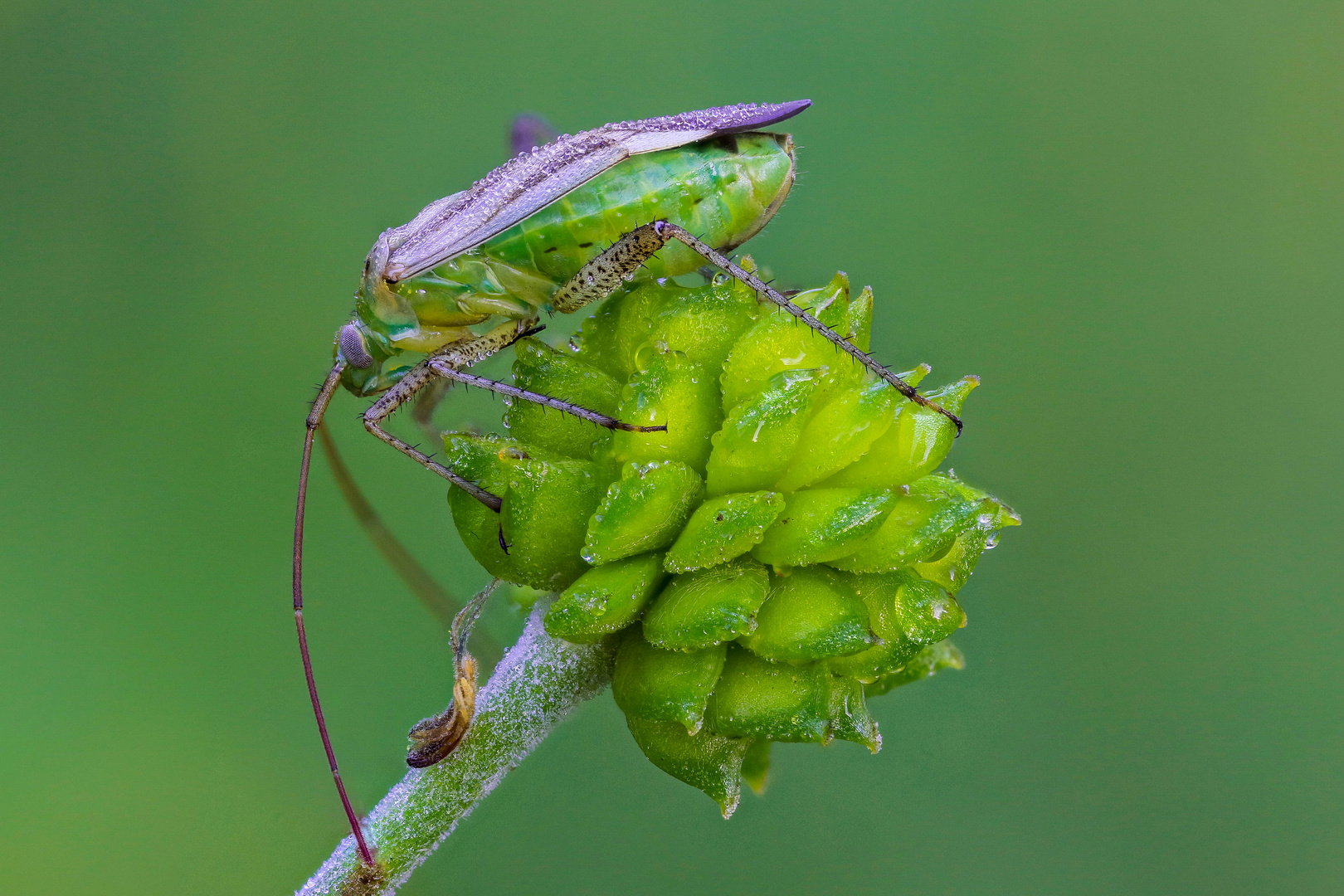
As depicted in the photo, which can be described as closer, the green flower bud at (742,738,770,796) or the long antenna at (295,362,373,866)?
the long antenna at (295,362,373,866)

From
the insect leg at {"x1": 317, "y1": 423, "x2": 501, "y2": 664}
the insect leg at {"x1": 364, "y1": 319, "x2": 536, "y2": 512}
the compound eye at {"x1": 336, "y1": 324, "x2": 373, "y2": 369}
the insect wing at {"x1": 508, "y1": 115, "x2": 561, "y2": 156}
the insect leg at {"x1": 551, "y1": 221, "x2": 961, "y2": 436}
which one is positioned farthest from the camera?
the insect wing at {"x1": 508, "y1": 115, "x2": 561, "y2": 156}

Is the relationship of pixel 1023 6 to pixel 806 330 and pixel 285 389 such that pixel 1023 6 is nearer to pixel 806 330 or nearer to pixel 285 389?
pixel 806 330

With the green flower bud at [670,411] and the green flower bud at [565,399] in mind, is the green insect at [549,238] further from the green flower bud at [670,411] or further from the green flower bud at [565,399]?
the green flower bud at [670,411]

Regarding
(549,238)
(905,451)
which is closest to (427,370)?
(549,238)

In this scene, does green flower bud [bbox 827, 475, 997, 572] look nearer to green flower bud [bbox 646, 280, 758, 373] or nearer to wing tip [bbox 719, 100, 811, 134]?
green flower bud [bbox 646, 280, 758, 373]

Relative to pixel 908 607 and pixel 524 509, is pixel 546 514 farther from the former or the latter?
pixel 908 607

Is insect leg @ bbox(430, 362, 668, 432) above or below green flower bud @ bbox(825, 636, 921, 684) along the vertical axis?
above

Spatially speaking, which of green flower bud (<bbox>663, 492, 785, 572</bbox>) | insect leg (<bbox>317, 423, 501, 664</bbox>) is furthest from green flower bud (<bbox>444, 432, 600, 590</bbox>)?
insect leg (<bbox>317, 423, 501, 664</bbox>)
